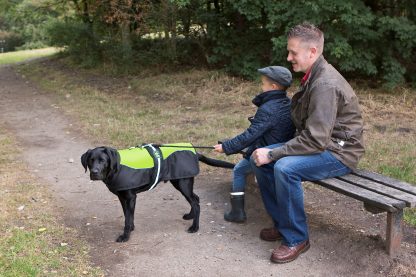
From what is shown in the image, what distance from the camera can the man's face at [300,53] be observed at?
3977 mm

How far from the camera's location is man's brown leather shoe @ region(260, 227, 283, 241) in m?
4.50

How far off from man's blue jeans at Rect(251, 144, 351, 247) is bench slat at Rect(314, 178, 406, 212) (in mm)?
92

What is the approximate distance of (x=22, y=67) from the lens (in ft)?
66.8

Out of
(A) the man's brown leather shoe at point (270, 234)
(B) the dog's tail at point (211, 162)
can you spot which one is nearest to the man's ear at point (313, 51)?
(B) the dog's tail at point (211, 162)

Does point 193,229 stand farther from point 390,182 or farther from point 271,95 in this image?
point 390,182

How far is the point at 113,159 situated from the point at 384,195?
6.86 ft

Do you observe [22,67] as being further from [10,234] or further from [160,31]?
[10,234]

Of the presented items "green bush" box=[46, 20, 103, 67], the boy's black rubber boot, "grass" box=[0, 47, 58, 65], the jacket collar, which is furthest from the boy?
"grass" box=[0, 47, 58, 65]

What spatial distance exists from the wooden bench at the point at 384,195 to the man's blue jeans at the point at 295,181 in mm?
138

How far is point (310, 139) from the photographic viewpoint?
393 cm

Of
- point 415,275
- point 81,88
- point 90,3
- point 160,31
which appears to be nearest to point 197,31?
point 160,31

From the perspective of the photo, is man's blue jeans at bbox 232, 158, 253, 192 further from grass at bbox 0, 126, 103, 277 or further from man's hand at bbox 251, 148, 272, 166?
grass at bbox 0, 126, 103, 277

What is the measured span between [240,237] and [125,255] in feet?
3.29

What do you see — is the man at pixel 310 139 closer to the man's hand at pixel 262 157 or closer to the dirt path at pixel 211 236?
the man's hand at pixel 262 157
